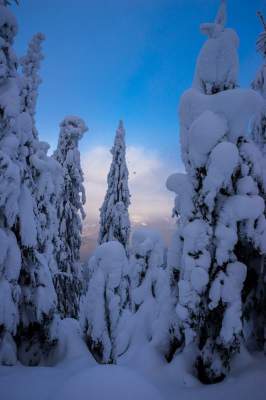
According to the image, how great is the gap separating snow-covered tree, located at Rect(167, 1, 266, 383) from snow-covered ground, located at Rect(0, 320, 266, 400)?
37 centimetres

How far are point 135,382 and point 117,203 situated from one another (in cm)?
1622

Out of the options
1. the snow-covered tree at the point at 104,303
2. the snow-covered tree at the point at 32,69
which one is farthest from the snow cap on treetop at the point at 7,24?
the snow-covered tree at the point at 104,303

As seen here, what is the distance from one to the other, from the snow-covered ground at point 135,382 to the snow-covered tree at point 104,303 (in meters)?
1.58

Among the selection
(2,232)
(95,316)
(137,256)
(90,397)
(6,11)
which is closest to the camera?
(90,397)

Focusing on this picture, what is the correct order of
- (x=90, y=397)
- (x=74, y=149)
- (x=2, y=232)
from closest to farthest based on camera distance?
1. (x=90, y=397)
2. (x=2, y=232)
3. (x=74, y=149)

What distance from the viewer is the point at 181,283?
5355mm

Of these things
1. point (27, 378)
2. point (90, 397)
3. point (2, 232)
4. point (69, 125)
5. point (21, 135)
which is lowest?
point (27, 378)

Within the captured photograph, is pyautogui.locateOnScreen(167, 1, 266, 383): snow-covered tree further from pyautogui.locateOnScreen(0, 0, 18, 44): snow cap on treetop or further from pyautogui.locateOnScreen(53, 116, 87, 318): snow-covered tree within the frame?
pyautogui.locateOnScreen(53, 116, 87, 318): snow-covered tree

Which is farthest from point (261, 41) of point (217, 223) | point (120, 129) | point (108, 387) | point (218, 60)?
point (120, 129)

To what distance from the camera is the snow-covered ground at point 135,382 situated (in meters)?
4.48

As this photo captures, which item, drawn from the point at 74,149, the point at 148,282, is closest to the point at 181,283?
the point at 148,282

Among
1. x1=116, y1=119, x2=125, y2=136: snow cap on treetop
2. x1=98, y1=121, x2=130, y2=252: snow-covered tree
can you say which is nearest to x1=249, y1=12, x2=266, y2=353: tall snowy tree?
x1=98, y1=121, x2=130, y2=252: snow-covered tree

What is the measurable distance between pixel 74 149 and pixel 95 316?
12.7m

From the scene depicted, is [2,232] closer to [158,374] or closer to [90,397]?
[90,397]
